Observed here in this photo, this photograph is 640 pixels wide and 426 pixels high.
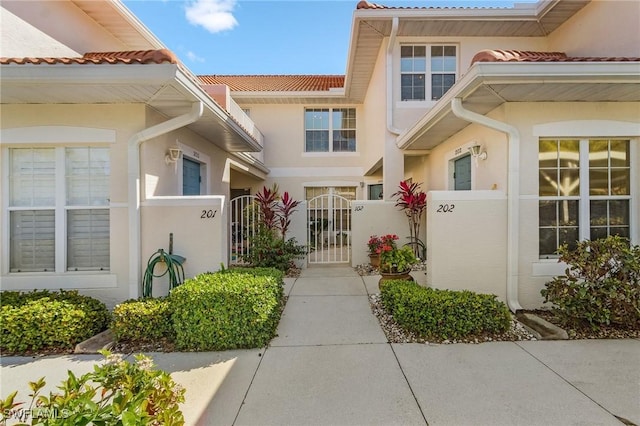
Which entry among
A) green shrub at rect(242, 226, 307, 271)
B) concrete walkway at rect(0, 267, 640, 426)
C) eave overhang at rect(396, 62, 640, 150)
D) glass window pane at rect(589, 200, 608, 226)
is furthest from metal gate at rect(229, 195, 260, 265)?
glass window pane at rect(589, 200, 608, 226)

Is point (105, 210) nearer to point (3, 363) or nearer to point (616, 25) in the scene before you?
point (3, 363)

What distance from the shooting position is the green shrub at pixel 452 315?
12.9 feet

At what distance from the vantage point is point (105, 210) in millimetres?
4965

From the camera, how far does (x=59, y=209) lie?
4.86 metres

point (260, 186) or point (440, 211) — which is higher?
point (260, 186)

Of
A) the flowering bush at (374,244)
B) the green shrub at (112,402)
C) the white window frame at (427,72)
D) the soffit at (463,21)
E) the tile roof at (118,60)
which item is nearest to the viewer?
the green shrub at (112,402)

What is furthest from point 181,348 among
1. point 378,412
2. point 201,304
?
point 378,412

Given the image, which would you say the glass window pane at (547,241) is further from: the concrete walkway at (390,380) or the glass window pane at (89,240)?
the glass window pane at (89,240)

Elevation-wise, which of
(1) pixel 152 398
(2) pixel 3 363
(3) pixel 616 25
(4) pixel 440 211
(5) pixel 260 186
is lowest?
(2) pixel 3 363

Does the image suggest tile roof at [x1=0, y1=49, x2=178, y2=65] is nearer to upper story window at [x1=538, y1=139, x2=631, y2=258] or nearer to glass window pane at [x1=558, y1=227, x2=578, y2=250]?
upper story window at [x1=538, y1=139, x2=631, y2=258]

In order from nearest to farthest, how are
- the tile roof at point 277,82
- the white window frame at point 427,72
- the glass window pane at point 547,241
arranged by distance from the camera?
1. the glass window pane at point 547,241
2. the white window frame at point 427,72
3. the tile roof at point 277,82

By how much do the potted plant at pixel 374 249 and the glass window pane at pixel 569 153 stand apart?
158 inches

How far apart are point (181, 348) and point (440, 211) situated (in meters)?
4.35

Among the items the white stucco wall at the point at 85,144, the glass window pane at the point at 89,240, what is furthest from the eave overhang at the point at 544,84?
the glass window pane at the point at 89,240
